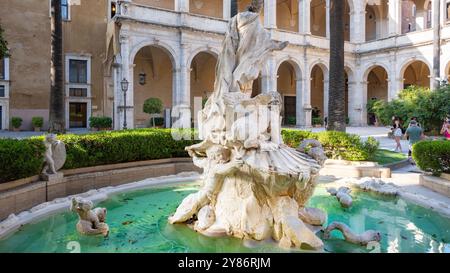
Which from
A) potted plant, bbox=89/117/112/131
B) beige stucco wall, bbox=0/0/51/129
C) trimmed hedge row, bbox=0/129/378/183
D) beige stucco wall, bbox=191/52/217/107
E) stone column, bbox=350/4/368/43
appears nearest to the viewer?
trimmed hedge row, bbox=0/129/378/183

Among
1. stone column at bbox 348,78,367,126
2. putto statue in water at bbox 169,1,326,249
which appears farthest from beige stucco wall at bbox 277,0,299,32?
putto statue in water at bbox 169,1,326,249

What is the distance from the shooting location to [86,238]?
4.38 metres

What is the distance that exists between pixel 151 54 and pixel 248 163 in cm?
2341

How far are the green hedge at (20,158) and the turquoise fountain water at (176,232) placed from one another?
1.17 m

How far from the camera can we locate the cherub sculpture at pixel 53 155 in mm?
6301

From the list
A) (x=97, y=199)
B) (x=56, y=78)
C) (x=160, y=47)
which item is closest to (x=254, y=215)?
(x=97, y=199)

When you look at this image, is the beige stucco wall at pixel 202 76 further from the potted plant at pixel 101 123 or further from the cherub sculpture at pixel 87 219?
the cherub sculpture at pixel 87 219

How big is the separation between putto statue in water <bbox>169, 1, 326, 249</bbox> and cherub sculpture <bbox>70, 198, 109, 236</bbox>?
97 cm

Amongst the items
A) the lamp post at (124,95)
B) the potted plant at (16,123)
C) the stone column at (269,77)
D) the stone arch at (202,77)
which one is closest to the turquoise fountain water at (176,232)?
the lamp post at (124,95)

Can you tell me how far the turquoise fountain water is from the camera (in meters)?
4.06

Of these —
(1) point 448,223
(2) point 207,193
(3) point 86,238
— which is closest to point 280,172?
(2) point 207,193

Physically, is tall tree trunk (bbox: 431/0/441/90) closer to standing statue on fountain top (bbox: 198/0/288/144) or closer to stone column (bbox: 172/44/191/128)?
stone column (bbox: 172/44/191/128)

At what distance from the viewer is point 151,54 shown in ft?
84.6

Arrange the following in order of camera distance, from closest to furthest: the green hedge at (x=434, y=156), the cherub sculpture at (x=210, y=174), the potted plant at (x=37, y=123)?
the cherub sculpture at (x=210, y=174) → the green hedge at (x=434, y=156) → the potted plant at (x=37, y=123)
